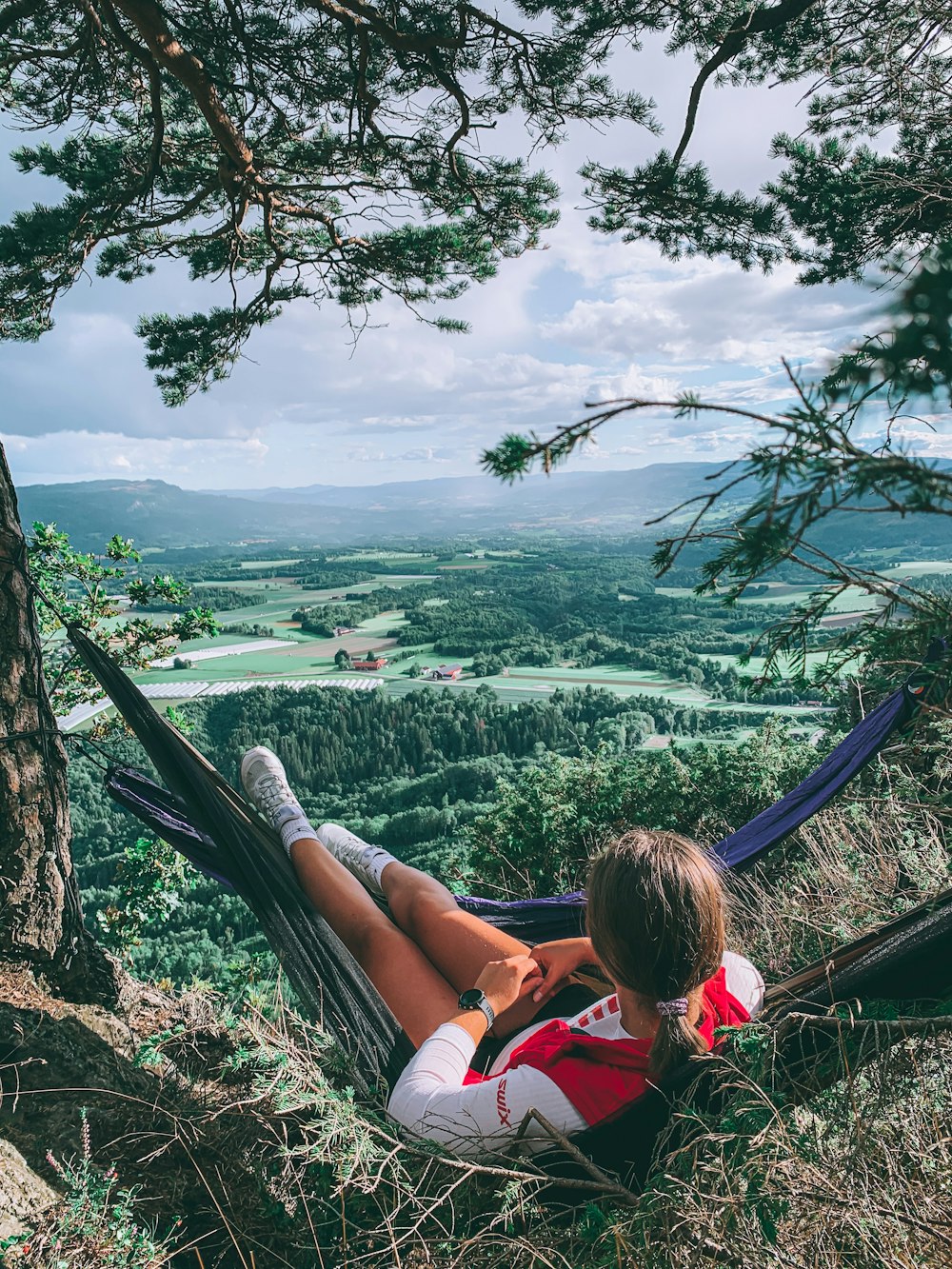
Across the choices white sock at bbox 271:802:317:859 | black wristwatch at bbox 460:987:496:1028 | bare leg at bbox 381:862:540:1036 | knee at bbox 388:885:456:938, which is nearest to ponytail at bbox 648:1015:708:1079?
black wristwatch at bbox 460:987:496:1028

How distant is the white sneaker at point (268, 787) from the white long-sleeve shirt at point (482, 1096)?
1012mm

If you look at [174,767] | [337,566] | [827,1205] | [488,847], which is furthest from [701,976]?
[337,566]

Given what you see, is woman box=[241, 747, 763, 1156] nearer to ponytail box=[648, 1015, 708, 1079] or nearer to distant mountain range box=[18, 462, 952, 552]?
ponytail box=[648, 1015, 708, 1079]

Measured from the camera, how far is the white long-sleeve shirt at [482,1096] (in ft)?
3.85

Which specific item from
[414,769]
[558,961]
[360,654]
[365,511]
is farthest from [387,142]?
[365,511]

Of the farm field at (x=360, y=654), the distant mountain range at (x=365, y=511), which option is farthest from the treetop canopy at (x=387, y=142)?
the distant mountain range at (x=365, y=511)

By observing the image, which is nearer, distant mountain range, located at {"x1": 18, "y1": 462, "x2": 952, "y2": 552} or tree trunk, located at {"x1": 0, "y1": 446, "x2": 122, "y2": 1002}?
tree trunk, located at {"x1": 0, "y1": 446, "x2": 122, "y2": 1002}

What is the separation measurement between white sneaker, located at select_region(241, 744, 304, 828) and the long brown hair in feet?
4.16

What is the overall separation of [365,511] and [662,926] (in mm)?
87981

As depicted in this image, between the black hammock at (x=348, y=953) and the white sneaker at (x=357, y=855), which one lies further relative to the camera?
the white sneaker at (x=357, y=855)

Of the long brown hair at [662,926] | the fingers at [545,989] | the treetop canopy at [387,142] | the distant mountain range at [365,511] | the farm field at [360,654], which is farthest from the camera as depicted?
the distant mountain range at [365,511]

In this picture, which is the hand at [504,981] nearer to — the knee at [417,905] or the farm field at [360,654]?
the knee at [417,905]

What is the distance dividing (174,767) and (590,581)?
3050 centimetres

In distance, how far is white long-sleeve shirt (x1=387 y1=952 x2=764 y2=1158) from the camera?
1.17m
